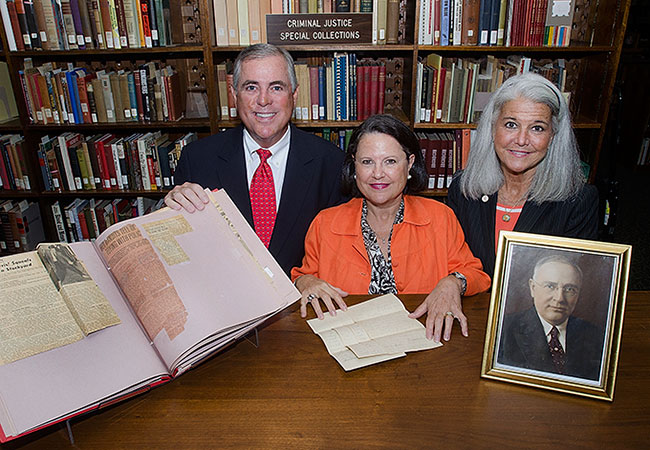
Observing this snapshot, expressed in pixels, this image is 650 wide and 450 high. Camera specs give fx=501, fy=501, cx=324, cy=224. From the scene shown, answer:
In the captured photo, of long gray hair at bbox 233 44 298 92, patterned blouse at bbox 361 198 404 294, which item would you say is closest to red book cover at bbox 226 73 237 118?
long gray hair at bbox 233 44 298 92

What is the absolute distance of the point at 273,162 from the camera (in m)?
2.12

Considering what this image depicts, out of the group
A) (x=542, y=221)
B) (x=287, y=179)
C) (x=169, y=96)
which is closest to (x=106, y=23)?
(x=169, y=96)

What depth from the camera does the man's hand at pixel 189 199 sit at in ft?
4.25

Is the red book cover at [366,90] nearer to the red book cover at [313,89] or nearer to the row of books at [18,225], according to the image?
the red book cover at [313,89]

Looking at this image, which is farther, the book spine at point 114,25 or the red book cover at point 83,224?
the red book cover at point 83,224

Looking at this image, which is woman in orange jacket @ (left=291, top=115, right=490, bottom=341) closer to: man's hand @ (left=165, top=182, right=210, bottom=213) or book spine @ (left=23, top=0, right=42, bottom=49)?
man's hand @ (left=165, top=182, right=210, bottom=213)

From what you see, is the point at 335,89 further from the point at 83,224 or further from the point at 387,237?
the point at 83,224

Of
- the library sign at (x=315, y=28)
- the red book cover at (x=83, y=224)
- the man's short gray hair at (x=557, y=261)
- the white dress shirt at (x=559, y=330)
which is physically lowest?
the red book cover at (x=83, y=224)

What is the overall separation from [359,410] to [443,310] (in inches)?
16.0

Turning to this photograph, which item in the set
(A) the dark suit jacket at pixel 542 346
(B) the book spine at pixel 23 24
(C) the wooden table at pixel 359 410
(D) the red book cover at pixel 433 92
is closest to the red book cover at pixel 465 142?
(D) the red book cover at pixel 433 92

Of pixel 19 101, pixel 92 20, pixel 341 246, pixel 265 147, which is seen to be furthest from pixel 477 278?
pixel 19 101

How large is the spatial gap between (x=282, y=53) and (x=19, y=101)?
2.13 meters

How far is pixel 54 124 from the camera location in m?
3.22

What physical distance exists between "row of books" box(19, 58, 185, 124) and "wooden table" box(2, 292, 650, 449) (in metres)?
2.43
